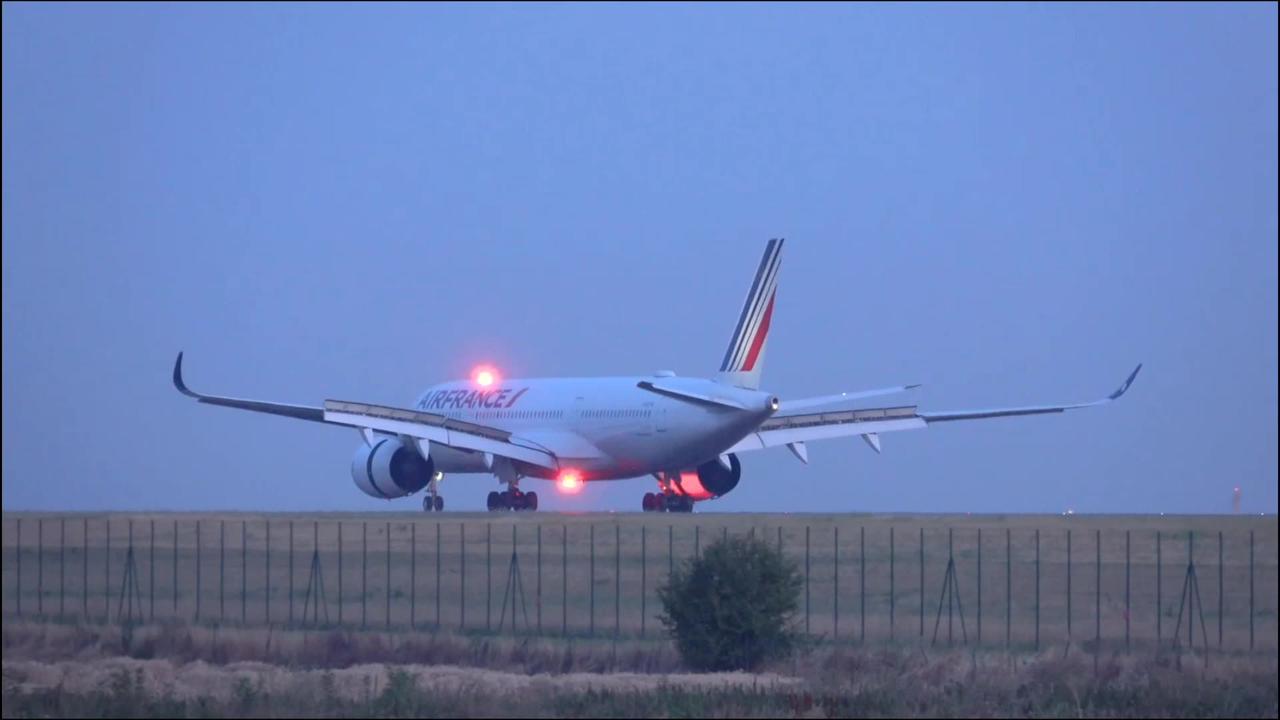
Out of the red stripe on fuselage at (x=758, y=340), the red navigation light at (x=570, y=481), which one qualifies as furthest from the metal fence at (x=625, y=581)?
the red navigation light at (x=570, y=481)

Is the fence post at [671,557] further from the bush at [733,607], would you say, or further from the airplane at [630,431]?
the airplane at [630,431]

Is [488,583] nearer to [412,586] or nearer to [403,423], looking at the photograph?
[412,586]

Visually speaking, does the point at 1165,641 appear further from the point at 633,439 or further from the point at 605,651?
the point at 633,439

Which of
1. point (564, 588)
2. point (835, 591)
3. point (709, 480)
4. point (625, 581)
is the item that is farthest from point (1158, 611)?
point (709, 480)

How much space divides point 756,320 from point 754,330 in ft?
1.12

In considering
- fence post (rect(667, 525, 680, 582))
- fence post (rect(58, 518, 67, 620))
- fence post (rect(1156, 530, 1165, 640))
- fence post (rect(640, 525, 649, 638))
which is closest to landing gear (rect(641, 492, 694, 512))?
fence post (rect(667, 525, 680, 582))

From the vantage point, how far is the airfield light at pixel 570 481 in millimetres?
54594

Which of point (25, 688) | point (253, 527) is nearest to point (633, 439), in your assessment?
point (253, 527)

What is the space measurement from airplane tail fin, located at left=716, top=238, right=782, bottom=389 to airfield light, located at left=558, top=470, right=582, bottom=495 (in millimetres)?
5201

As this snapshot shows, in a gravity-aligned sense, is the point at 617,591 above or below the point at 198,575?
below

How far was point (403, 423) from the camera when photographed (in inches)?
1962

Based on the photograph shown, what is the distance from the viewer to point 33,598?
81.5ft

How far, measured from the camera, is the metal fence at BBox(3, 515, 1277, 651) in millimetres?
29766

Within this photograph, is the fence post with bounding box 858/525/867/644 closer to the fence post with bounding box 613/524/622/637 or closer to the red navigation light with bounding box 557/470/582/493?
the fence post with bounding box 613/524/622/637
